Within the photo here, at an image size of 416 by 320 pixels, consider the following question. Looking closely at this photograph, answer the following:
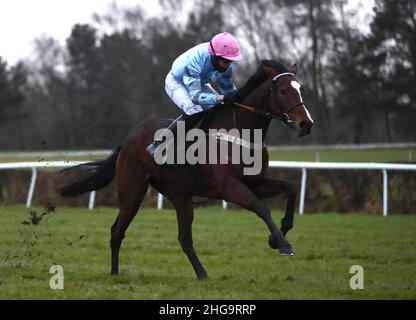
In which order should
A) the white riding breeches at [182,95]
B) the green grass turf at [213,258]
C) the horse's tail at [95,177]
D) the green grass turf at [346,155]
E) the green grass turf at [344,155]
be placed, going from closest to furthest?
the green grass turf at [213,258] → the white riding breeches at [182,95] → the horse's tail at [95,177] → the green grass turf at [344,155] → the green grass turf at [346,155]

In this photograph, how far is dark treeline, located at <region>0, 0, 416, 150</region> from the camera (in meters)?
26.1

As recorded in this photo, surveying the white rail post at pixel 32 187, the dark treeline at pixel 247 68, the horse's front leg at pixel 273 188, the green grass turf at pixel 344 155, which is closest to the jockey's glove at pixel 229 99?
the horse's front leg at pixel 273 188

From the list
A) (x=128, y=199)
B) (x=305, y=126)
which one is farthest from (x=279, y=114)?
(x=128, y=199)

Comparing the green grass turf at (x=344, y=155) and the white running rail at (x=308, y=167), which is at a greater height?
the green grass turf at (x=344, y=155)

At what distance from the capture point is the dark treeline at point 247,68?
26062 mm

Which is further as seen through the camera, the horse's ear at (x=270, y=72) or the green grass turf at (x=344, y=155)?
the green grass turf at (x=344, y=155)

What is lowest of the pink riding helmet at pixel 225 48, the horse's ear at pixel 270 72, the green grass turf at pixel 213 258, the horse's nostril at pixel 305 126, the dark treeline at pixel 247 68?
the green grass turf at pixel 213 258

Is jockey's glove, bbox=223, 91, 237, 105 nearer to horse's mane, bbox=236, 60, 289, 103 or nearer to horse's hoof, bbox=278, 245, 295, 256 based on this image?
horse's mane, bbox=236, 60, 289, 103

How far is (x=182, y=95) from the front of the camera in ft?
18.8

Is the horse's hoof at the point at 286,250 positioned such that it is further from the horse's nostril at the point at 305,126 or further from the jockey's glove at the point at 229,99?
the jockey's glove at the point at 229,99

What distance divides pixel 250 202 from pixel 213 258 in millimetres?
2031

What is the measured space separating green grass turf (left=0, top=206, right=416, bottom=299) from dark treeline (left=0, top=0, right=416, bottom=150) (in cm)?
1524

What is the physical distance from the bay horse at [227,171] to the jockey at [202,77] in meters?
0.16
